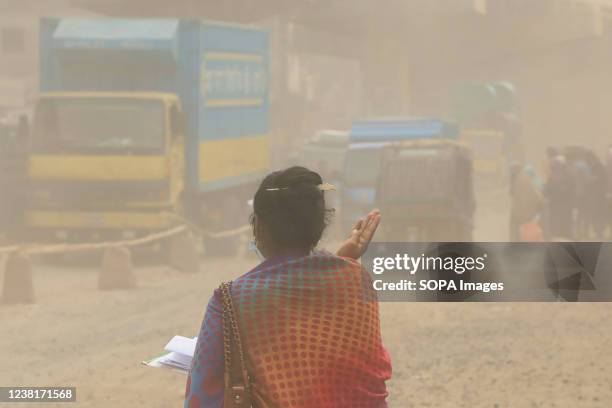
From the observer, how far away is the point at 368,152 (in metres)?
18.4

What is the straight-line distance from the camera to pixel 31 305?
12109 millimetres

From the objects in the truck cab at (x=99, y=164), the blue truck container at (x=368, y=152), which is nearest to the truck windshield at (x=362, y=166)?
the blue truck container at (x=368, y=152)

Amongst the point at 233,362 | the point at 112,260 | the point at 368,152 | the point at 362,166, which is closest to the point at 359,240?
the point at 233,362

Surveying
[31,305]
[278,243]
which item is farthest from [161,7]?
[278,243]

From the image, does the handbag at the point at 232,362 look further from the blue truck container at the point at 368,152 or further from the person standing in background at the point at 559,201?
the person standing in background at the point at 559,201

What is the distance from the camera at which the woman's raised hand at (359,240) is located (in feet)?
9.34

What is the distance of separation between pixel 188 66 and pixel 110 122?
1530 mm

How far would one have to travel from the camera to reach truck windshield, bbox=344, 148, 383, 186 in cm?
1783

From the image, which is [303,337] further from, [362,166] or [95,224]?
[362,166]

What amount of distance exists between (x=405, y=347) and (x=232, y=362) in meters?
7.15

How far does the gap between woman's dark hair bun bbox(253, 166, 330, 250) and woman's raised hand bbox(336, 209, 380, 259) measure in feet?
0.60

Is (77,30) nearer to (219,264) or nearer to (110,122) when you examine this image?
(110,122)

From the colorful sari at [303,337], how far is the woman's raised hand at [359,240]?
134mm

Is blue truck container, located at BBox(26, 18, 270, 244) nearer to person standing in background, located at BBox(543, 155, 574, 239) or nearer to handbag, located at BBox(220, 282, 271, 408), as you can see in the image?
person standing in background, located at BBox(543, 155, 574, 239)
